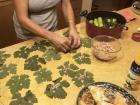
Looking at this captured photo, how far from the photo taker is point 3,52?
4.53ft

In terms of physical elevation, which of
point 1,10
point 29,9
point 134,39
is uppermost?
point 29,9

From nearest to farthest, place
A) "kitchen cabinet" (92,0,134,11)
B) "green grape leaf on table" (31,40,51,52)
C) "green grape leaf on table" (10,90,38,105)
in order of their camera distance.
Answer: "green grape leaf on table" (10,90,38,105) < "green grape leaf on table" (31,40,51,52) < "kitchen cabinet" (92,0,134,11)

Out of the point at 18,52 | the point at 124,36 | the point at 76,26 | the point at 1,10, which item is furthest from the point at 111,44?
the point at 1,10

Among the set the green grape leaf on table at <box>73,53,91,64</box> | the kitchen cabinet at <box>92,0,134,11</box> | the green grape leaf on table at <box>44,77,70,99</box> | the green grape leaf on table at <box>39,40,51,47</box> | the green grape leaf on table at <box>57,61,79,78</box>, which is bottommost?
the kitchen cabinet at <box>92,0,134,11</box>

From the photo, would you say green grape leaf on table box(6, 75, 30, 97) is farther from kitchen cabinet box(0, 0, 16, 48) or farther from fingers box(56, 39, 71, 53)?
kitchen cabinet box(0, 0, 16, 48)

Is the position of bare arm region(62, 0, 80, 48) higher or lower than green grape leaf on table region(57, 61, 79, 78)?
higher

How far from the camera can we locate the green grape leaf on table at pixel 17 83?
3.77ft

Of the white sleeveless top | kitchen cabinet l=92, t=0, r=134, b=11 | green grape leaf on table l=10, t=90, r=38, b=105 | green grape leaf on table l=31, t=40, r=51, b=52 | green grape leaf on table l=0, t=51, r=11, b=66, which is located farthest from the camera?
kitchen cabinet l=92, t=0, r=134, b=11

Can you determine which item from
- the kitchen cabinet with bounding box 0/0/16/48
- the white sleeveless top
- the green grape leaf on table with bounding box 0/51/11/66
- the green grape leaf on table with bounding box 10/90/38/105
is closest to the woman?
the white sleeveless top

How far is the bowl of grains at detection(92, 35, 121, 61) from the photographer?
53.3 inches

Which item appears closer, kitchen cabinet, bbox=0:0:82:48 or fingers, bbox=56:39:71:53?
fingers, bbox=56:39:71:53

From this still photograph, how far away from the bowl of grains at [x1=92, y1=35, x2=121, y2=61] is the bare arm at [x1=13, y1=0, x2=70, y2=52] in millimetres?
165

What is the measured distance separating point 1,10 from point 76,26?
104 cm

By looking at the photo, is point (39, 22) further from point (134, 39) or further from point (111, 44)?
point (134, 39)
